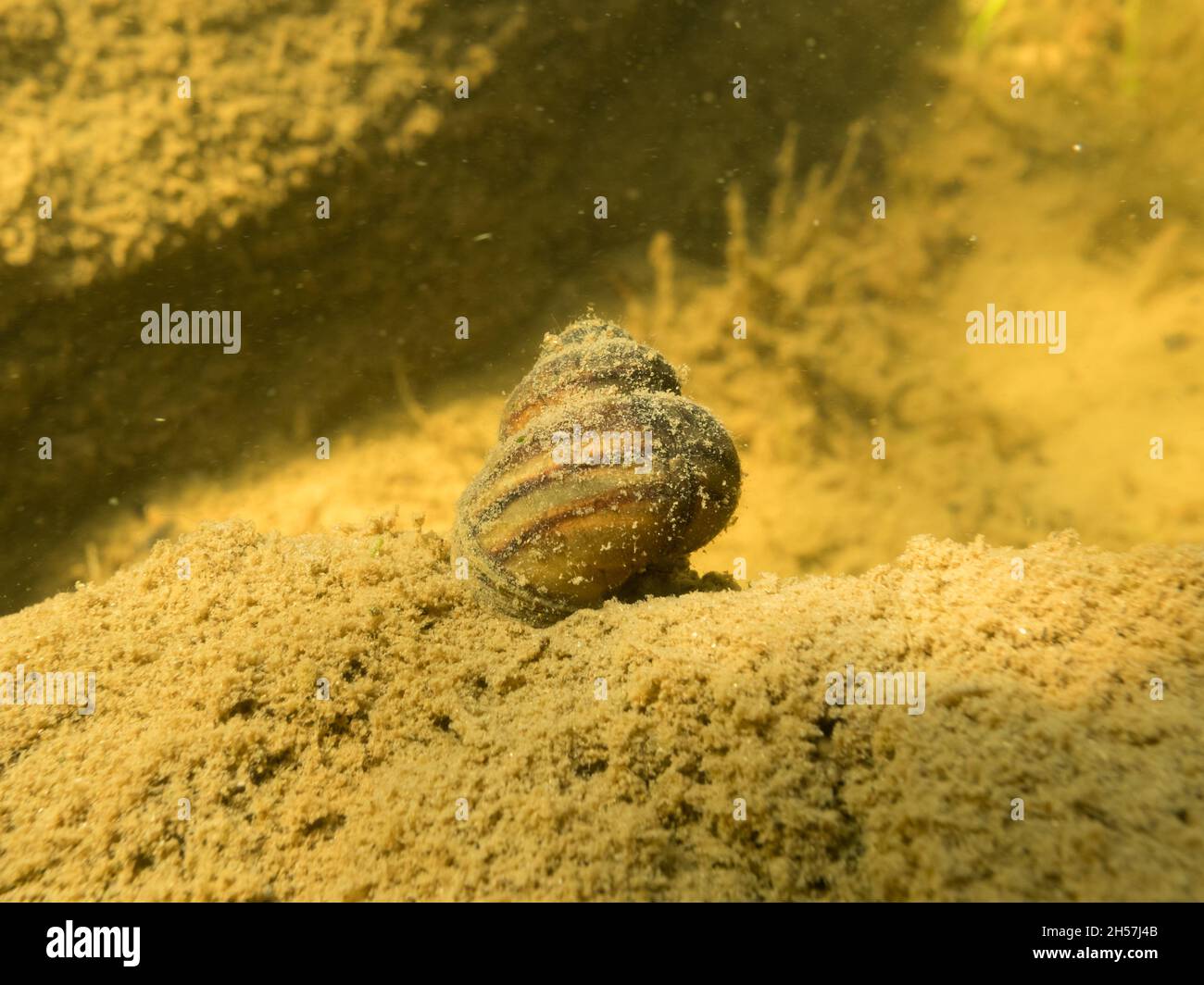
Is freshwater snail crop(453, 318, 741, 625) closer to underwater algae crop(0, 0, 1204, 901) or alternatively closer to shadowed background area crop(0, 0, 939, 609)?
underwater algae crop(0, 0, 1204, 901)

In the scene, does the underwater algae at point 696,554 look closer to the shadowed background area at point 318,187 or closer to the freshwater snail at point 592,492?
the shadowed background area at point 318,187

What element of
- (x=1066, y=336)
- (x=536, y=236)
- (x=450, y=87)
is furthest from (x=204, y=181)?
(x=1066, y=336)

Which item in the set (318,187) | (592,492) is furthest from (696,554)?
(318,187)

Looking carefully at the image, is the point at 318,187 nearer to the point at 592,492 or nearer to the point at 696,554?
the point at 592,492

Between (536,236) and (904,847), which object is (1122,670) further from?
(536,236)

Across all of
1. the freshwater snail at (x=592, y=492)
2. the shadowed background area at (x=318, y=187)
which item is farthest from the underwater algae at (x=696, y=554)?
the freshwater snail at (x=592, y=492)

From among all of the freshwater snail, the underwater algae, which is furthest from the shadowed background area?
the freshwater snail

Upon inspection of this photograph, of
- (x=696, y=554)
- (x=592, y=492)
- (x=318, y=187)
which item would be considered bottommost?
(x=696, y=554)

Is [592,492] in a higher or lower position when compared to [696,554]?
higher
